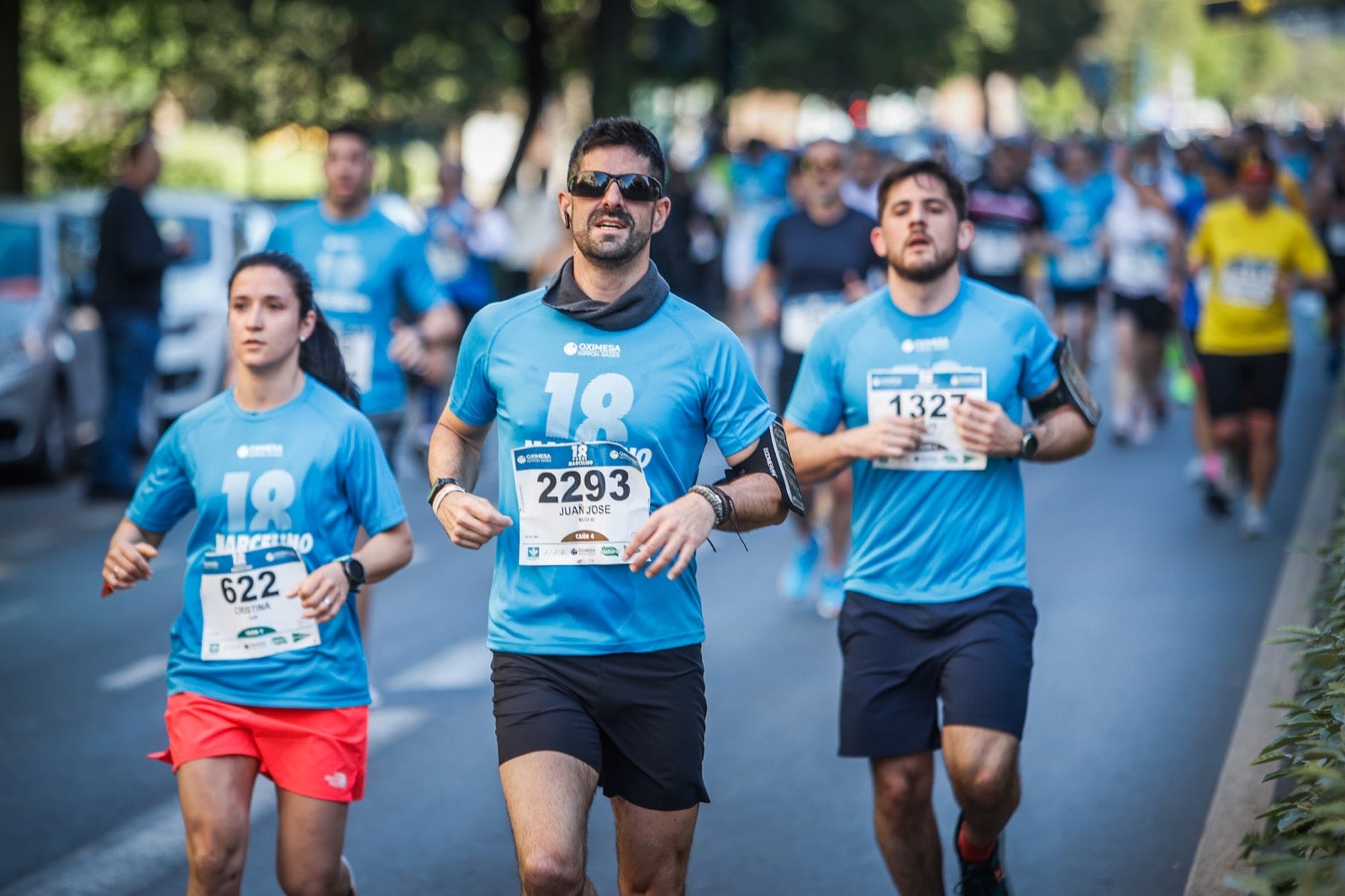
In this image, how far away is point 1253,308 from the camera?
10836 mm

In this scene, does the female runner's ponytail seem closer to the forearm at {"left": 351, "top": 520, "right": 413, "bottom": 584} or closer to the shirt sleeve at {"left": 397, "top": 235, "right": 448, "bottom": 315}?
the forearm at {"left": 351, "top": 520, "right": 413, "bottom": 584}

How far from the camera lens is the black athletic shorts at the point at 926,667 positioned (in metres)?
4.92

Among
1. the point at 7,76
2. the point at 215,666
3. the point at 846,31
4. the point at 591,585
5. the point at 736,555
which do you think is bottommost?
the point at 736,555

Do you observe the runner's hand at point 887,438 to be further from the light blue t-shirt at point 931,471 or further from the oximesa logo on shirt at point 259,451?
the oximesa logo on shirt at point 259,451

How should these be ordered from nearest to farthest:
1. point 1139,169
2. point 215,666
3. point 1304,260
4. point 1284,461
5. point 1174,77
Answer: point 215,666 < point 1304,260 < point 1284,461 < point 1139,169 < point 1174,77

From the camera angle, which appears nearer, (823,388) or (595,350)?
(595,350)

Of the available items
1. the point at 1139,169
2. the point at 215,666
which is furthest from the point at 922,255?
the point at 1139,169

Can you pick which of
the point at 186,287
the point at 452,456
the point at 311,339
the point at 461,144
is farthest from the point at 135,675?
the point at 461,144

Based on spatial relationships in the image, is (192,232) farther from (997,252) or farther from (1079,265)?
(1079,265)

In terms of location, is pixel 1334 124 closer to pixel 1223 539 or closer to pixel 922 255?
pixel 1223 539

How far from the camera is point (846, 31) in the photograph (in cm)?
4553

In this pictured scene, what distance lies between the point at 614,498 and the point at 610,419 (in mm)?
178

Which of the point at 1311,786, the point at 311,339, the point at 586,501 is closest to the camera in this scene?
the point at 1311,786

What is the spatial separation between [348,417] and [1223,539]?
Result: 7427 millimetres
